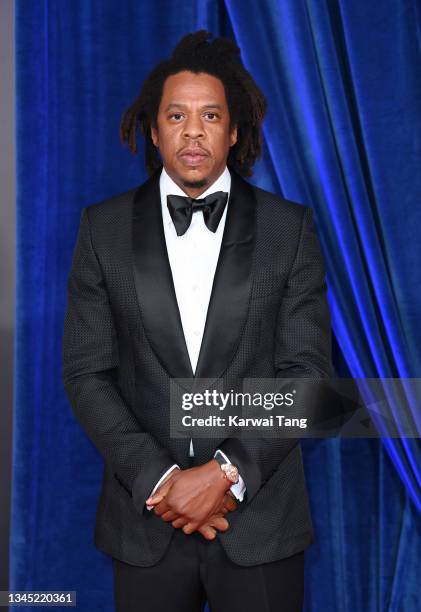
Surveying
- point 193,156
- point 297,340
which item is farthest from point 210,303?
point 193,156

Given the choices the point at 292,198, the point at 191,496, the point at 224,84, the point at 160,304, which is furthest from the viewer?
the point at 292,198

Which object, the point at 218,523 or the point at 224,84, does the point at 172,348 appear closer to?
the point at 218,523

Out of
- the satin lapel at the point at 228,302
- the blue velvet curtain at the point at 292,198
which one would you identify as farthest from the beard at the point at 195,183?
the blue velvet curtain at the point at 292,198

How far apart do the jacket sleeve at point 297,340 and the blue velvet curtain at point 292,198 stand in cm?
44

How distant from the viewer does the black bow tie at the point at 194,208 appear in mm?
1750

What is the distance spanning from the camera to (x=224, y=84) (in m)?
1.81

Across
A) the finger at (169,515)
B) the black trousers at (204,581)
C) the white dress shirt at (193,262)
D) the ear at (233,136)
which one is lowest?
the black trousers at (204,581)

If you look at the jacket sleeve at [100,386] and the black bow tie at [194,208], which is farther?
the black bow tie at [194,208]

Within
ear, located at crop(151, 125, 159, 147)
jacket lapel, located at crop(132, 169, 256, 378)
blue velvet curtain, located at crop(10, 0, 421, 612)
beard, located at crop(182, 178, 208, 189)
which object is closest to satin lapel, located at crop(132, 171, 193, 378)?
jacket lapel, located at crop(132, 169, 256, 378)

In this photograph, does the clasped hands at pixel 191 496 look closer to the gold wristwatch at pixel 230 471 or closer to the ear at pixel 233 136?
A: the gold wristwatch at pixel 230 471

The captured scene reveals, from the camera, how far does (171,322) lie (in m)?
1.68

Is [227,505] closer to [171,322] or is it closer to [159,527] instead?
[159,527]

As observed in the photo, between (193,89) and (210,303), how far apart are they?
1.55ft

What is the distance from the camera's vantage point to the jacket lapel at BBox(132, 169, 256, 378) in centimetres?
168
